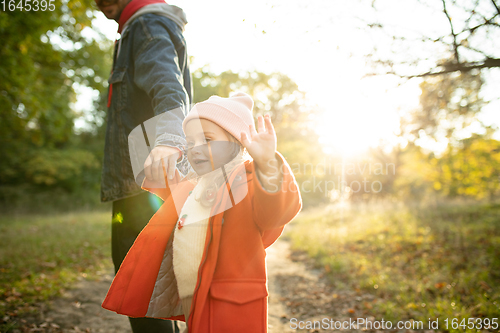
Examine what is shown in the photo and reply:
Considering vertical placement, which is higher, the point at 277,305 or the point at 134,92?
the point at 134,92

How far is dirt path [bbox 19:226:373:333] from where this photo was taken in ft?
9.90

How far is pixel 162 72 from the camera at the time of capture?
1676 millimetres

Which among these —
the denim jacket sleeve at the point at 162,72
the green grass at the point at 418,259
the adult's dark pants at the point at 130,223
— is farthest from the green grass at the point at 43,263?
the green grass at the point at 418,259

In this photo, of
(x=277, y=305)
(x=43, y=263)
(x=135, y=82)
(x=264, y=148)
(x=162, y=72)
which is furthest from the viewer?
(x=43, y=263)

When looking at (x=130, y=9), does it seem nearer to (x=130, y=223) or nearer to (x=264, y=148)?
(x=130, y=223)

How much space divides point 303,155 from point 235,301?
47.2 feet

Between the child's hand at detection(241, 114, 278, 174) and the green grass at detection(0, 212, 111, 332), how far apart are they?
2.83 metres

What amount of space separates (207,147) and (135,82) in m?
0.72

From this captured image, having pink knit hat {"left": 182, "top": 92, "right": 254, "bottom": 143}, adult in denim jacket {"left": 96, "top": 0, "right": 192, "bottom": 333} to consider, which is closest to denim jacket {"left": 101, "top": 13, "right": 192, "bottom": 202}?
adult in denim jacket {"left": 96, "top": 0, "right": 192, "bottom": 333}

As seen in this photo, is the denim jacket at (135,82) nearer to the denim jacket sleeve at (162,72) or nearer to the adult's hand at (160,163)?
the denim jacket sleeve at (162,72)

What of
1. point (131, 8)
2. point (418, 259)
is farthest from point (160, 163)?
point (418, 259)

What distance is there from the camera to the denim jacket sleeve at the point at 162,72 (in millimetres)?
1520

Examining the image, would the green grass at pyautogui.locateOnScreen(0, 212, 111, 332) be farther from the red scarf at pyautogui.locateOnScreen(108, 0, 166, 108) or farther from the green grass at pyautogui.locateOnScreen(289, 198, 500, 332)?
the green grass at pyautogui.locateOnScreen(289, 198, 500, 332)

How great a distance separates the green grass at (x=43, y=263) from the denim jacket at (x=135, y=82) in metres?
1.95
